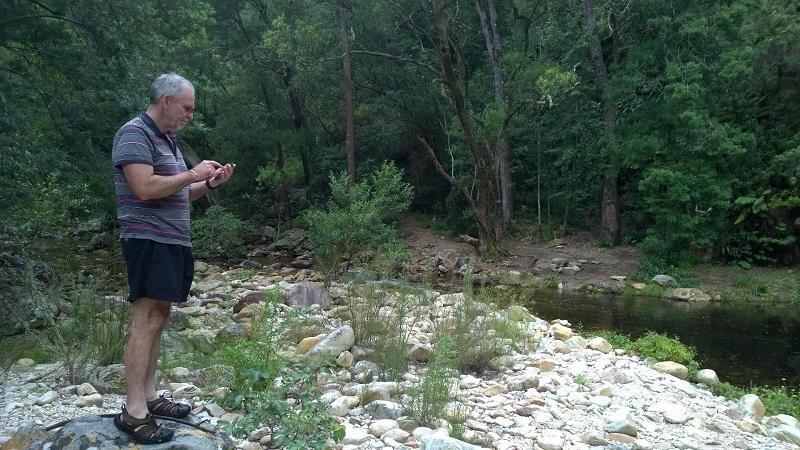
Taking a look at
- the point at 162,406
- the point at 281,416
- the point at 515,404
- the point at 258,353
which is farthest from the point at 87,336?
the point at 515,404

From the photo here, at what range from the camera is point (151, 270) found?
280cm

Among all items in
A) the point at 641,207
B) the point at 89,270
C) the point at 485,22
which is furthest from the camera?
the point at 485,22

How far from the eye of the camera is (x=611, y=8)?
1673cm

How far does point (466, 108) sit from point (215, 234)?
27.0 ft

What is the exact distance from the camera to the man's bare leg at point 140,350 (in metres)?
2.81

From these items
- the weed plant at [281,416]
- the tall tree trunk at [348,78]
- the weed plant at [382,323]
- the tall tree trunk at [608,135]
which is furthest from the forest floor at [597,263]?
the weed plant at [281,416]

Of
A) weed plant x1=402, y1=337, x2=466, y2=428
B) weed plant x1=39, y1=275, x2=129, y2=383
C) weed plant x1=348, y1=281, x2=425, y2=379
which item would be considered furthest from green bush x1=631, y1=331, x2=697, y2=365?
weed plant x1=39, y1=275, x2=129, y2=383

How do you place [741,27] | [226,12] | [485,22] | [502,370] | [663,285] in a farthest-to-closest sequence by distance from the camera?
[226,12] < [485,22] < [741,27] < [663,285] < [502,370]

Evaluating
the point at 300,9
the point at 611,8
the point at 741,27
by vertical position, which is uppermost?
the point at 300,9

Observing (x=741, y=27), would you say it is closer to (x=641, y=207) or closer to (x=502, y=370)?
(x=641, y=207)

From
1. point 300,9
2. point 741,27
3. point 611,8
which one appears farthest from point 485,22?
point 741,27

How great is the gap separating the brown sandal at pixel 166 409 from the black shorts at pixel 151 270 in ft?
2.01

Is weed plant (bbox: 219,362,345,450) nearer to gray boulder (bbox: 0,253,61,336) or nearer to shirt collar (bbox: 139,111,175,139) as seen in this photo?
shirt collar (bbox: 139,111,175,139)

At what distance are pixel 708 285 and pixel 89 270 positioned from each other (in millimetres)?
12536
